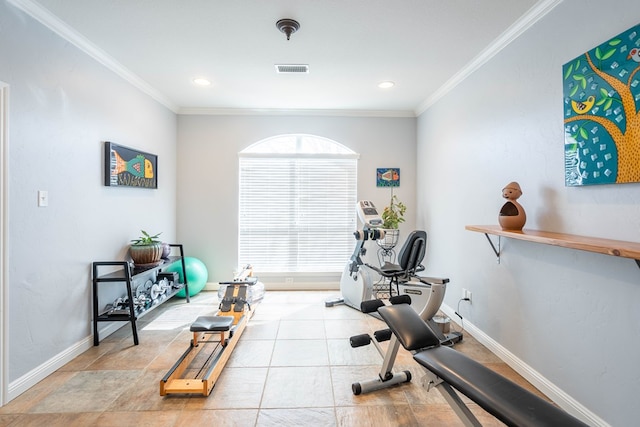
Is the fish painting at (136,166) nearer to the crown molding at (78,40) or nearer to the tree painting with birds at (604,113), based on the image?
the crown molding at (78,40)

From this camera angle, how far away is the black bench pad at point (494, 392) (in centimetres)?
112

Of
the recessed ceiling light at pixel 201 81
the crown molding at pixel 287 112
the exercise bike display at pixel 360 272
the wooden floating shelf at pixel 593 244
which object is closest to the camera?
the wooden floating shelf at pixel 593 244

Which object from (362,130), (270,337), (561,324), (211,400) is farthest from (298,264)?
(561,324)

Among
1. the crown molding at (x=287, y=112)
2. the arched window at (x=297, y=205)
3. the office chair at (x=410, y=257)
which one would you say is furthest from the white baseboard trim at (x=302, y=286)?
the crown molding at (x=287, y=112)

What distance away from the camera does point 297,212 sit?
4.73 metres

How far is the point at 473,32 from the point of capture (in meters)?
2.51

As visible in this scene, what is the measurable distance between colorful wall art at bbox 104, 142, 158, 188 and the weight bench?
9.63 feet

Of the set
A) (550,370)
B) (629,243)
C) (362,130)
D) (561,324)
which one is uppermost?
(362,130)

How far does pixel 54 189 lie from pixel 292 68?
2.37 metres

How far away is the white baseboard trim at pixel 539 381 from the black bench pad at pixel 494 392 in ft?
3.15

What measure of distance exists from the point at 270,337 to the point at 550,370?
228 cm

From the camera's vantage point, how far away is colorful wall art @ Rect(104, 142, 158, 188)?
9.80 feet

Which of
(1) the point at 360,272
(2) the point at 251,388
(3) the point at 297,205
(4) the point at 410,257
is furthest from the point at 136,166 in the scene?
(4) the point at 410,257

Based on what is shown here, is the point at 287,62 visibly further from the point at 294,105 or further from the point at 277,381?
the point at 277,381
